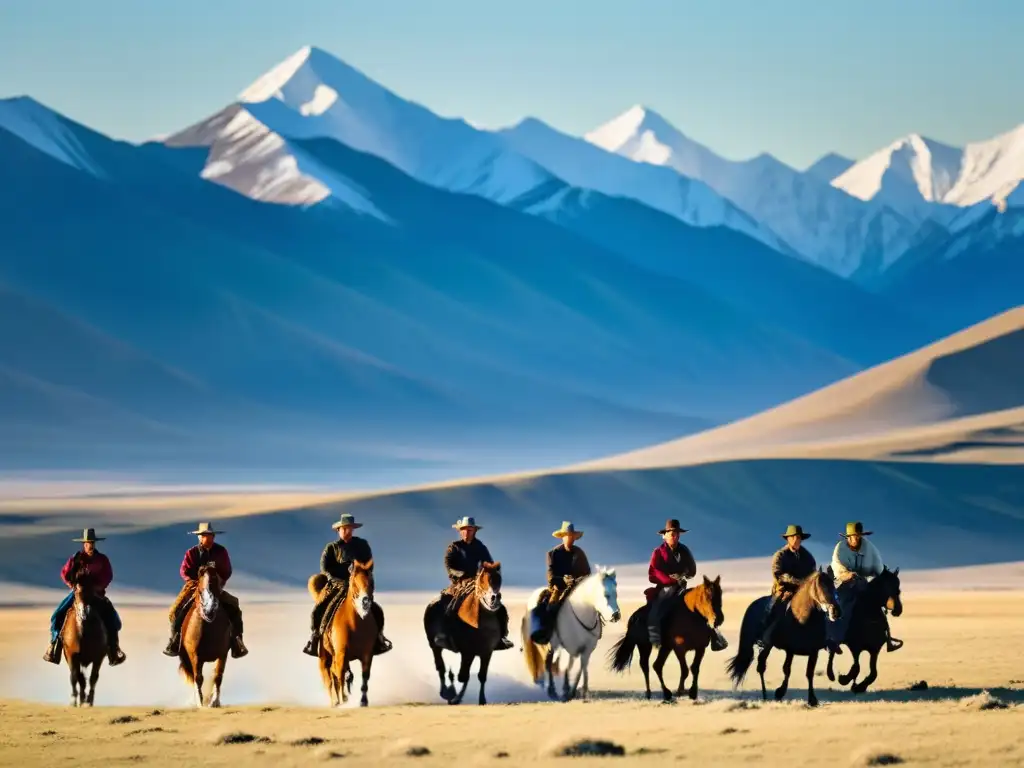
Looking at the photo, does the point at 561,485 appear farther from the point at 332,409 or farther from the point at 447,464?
the point at 332,409

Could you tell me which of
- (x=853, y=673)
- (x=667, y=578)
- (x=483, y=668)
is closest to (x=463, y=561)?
(x=483, y=668)

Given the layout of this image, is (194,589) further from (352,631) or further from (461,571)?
(461,571)

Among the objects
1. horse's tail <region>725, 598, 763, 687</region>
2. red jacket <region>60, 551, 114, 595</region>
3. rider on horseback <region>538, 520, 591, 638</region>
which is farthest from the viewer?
rider on horseback <region>538, 520, 591, 638</region>

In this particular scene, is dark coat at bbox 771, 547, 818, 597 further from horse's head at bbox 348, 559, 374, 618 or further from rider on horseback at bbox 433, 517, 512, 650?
horse's head at bbox 348, 559, 374, 618

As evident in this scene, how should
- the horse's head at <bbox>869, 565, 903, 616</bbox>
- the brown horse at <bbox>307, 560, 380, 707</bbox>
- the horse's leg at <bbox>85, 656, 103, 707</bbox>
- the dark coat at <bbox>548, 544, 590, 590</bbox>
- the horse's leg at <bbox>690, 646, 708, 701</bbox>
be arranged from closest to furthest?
1. the brown horse at <bbox>307, 560, 380, 707</bbox>
2. the horse's leg at <bbox>690, 646, 708, 701</bbox>
3. the horse's leg at <bbox>85, 656, 103, 707</bbox>
4. the dark coat at <bbox>548, 544, 590, 590</bbox>
5. the horse's head at <bbox>869, 565, 903, 616</bbox>

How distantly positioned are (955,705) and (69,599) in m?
9.11

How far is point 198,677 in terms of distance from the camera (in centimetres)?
2391

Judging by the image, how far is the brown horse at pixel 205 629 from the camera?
23.2 meters

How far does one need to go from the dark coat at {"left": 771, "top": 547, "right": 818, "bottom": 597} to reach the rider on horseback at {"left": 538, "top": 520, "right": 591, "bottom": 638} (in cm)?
205

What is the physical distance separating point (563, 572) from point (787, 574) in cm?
249

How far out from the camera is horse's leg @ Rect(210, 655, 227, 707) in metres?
23.9

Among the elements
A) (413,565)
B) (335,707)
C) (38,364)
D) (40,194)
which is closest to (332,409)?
(38,364)

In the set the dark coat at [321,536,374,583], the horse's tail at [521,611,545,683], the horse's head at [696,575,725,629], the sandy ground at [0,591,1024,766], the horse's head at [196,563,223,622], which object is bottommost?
the sandy ground at [0,591,1024,766]

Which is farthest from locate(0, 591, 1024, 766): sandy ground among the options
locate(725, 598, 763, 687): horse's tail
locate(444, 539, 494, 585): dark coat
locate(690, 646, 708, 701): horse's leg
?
locate(444, 539, 494, 585): dark coat
